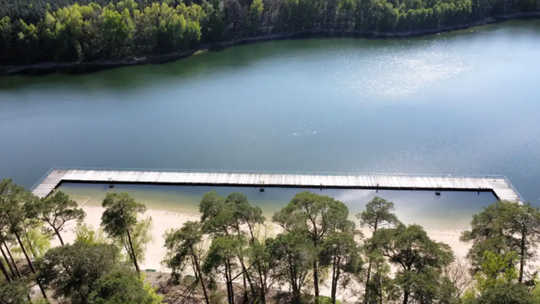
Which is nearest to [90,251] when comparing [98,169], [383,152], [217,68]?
[98,169]

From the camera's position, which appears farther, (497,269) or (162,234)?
(162,234)

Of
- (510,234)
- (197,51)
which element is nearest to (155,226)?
(510,234)

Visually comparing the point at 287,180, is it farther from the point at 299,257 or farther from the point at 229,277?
the point at 299,257

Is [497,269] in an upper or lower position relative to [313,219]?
lower

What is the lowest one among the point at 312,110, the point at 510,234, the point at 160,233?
the point at 510,234

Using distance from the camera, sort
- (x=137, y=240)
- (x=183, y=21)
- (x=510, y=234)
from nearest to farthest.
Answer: (x=510, y=234)
(x=137, y=240)
(x=183, y=21)

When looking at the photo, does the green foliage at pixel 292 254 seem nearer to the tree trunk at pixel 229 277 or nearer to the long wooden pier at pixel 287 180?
the tree trunk at pixel 229 277
